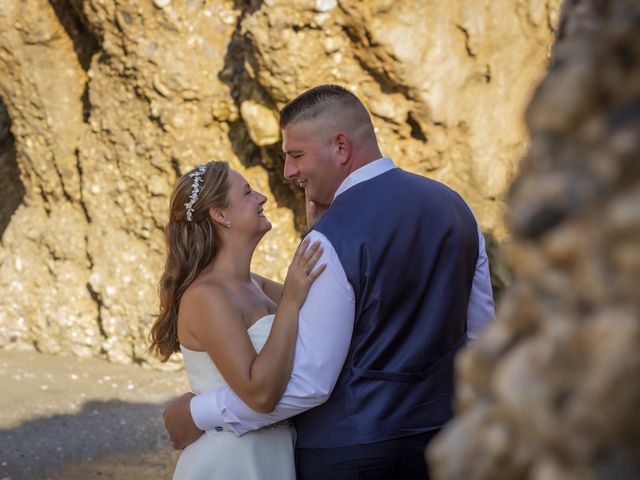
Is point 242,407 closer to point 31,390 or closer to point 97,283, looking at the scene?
point 31,390

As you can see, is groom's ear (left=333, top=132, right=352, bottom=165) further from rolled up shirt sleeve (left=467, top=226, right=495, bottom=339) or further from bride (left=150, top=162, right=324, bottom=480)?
rolled up shirt sleeve (left=467, top=226, right=495, bottom=339)

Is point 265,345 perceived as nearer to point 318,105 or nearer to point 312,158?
point 312,158

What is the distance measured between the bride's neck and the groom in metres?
0.47

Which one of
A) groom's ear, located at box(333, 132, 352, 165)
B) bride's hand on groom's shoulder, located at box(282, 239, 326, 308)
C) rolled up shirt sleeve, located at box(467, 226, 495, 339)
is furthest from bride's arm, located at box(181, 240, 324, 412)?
rolled up shirt sleeve, located at box(467, 226, 495, 339)

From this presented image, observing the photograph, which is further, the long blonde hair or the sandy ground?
the sandy ground

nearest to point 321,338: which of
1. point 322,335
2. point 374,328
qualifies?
point 322,335

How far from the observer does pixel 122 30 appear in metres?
7.04

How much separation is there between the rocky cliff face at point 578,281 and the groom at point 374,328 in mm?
1509

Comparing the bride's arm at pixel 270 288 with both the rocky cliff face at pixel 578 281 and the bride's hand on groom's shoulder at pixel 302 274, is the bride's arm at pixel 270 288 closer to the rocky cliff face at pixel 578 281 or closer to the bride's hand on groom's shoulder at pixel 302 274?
the bride's hand on groom's shoulder at pixel 302 274

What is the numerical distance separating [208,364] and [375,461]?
2.19 ft

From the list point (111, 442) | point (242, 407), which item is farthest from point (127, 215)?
point (242, 407)

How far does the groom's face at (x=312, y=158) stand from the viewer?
281 cm

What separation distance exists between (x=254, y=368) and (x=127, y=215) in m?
5.10

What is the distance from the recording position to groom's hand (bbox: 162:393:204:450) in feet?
9.36
